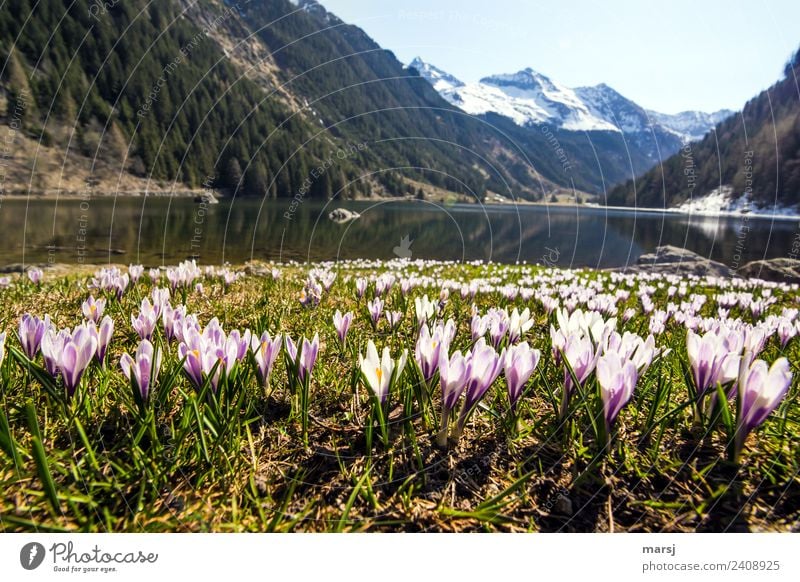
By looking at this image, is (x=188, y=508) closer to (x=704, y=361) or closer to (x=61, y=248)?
(x=704, y=361)

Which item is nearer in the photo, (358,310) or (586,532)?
(586,532)

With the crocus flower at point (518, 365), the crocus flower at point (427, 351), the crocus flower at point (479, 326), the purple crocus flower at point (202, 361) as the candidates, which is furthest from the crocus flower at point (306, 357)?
the crocus flower at point (479, 326)

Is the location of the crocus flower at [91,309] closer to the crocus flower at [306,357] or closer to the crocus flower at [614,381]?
the crocus flower at [306,357]

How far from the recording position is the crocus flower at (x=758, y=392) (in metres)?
1.48

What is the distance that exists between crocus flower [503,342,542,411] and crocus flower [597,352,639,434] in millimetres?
265

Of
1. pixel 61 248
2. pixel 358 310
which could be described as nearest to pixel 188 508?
pixel 358 310

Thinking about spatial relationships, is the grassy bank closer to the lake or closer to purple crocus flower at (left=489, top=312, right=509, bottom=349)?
purple crocus flower at (left=489, top=312, right=509, bottom=349)

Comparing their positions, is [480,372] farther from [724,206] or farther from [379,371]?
[724,206]

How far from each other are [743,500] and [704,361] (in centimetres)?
61

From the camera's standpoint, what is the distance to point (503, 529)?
142 centimetres

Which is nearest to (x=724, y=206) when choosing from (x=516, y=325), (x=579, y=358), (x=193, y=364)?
(x=516, y=325)

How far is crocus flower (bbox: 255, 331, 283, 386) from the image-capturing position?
1.98m

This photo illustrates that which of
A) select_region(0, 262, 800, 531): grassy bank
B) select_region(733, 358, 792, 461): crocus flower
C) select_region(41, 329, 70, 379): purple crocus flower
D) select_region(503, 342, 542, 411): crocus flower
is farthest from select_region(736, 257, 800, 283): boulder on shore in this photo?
select_region(41, 329, 70, 379): purple crocus flower
